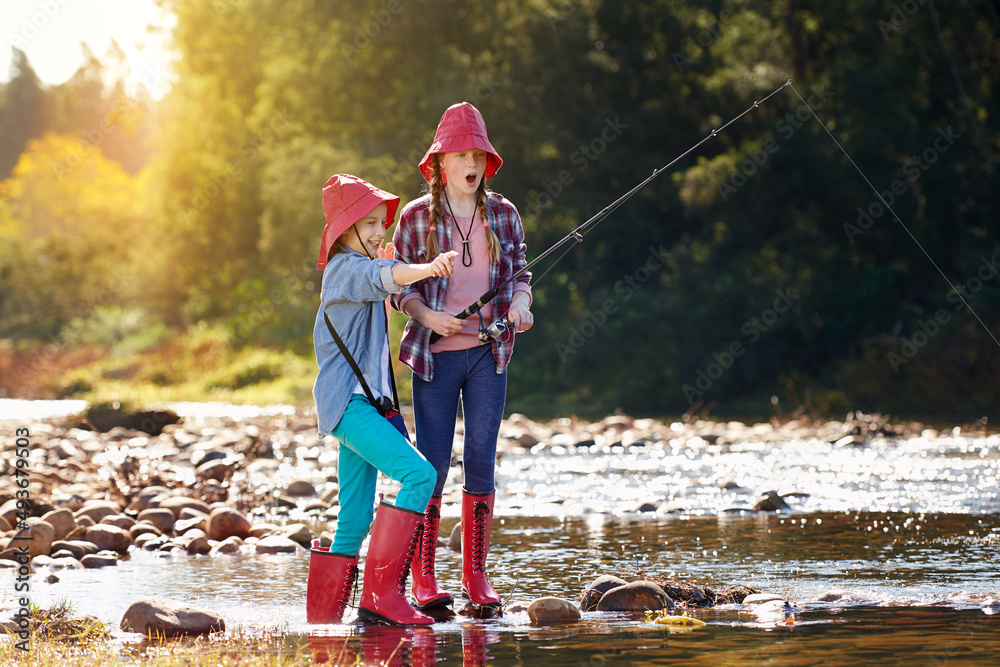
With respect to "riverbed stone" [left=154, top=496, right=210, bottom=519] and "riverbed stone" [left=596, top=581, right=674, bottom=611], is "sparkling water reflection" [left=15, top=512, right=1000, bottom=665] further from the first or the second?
"riverbed stone" [left=154, top=496, right=210, bottom=519]

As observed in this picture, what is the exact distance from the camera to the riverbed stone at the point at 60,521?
Result: 6141 mm

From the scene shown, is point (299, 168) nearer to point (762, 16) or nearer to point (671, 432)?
point (762, 16)

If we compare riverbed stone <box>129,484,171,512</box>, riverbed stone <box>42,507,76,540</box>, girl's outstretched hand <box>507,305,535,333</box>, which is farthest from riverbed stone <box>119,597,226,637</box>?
riverbed stone <box>129,484,171,512</box>

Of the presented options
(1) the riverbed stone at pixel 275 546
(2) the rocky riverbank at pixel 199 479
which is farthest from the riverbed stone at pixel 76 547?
(1) the riverbed stone at pixel 275 546

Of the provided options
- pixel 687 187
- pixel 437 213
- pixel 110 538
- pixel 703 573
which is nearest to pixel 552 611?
pixel 703 573

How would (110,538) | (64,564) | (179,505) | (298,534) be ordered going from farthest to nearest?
(179,505) → (298,534) → (110,538) → (64,564)

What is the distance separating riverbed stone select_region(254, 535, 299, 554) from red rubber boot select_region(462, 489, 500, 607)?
1912mm

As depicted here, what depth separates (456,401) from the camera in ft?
14.2

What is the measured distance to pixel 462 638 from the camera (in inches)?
151

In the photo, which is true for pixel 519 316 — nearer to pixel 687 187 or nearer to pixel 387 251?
pixel 387 251

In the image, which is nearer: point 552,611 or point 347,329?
point 347,329

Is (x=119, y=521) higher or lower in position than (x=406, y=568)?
higher

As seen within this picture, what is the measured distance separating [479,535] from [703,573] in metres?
1.20

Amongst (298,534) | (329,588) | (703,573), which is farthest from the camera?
(298,534)
